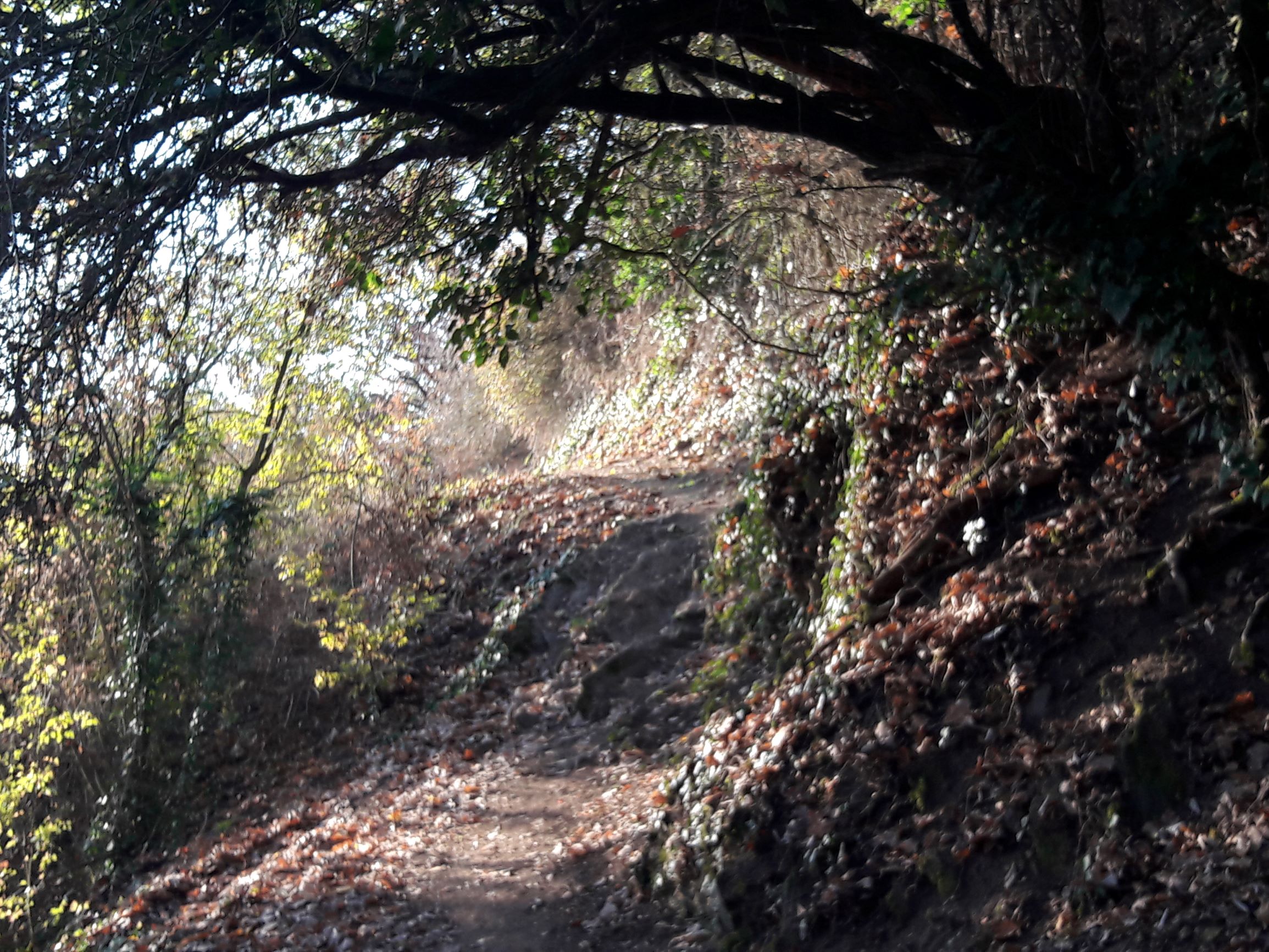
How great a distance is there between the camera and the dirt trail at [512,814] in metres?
8.30

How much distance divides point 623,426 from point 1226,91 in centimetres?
1794

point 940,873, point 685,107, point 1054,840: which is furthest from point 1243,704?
point 685,107

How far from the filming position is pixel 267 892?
31.1 feet

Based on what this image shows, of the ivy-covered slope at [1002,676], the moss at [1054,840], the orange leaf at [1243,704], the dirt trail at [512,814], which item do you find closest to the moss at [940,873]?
the ivy-covered slope at [1002,676]

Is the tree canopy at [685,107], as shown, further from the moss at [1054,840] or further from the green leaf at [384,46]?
the moss at [1054,840]

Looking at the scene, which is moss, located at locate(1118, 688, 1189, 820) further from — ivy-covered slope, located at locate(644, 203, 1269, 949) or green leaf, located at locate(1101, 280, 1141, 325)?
green leaf, located at locate(1101, 280, 1141, 325)

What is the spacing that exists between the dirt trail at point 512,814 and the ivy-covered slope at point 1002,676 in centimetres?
106

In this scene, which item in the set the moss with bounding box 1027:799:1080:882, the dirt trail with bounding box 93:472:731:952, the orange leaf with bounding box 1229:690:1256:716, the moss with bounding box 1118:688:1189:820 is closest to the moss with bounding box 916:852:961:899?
the moss with bounding box 1027:799:1080:882

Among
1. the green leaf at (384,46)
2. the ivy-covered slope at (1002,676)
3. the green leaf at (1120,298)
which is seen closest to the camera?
the ivy-covered slope at (1002,676)

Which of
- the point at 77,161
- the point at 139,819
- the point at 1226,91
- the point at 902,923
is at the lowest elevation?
the point at 902,923

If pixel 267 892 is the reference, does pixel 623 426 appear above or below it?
above

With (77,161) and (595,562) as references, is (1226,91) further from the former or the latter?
(595,562)

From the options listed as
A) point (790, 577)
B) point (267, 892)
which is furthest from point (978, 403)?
point (267, 892)

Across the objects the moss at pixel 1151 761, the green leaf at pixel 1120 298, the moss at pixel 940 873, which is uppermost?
the green leaf at pixel 1120 298
